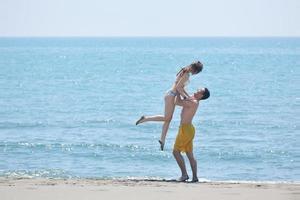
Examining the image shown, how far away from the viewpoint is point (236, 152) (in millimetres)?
23281

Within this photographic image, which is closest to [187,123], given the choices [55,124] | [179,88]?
[179,88]

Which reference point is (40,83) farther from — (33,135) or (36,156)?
(36,156)

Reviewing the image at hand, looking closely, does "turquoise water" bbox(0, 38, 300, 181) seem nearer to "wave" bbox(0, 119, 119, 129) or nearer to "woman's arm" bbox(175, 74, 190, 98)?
"wave" bbox(0, 119, 119, 129)

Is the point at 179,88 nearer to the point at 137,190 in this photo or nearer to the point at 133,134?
the point at 137,190

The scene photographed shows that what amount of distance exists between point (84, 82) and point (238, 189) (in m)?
50.2

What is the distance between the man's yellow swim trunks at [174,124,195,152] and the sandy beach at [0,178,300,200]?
0.66 metres

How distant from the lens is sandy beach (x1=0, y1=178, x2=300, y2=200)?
11.2 m

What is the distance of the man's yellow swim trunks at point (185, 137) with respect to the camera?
13062mm

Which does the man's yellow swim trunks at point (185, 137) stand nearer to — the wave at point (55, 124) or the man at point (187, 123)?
the man at point (187, 123)

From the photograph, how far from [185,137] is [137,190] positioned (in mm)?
1679

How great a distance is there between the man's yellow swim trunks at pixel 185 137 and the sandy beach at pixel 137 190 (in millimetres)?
657

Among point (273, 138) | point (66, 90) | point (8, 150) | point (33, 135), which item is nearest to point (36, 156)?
point (8, 150)

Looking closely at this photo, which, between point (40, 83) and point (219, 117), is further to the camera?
point (40, 83)

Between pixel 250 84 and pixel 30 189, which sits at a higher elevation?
pixel 250 84
